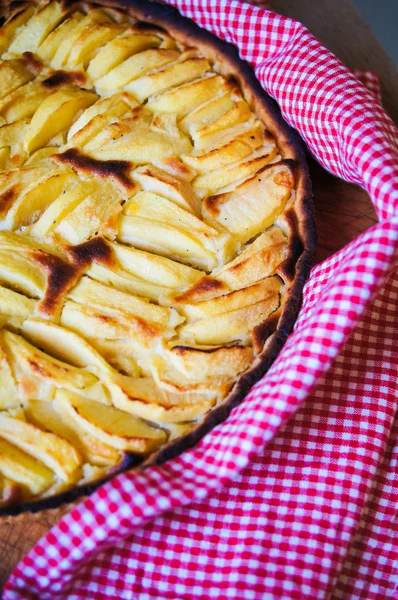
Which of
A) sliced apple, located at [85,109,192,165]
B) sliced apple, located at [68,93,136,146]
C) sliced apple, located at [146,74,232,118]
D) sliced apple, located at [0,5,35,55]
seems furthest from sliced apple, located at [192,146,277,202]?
sliced apple, located at [0,5,35,55]

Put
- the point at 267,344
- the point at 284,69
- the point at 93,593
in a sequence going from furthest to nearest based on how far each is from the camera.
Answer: the point at 284,69 → the point at 267,344 → the point at 93,593

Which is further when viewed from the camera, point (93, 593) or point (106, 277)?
point (106, 277)

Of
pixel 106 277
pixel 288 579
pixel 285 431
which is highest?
pixel 106 277

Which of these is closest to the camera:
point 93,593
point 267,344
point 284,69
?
point 93,593

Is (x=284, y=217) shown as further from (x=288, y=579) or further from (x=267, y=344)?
(x=288, y=579)

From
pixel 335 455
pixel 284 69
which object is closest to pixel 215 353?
pixel 335 455

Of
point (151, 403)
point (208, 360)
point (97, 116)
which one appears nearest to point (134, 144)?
point (97, 116)

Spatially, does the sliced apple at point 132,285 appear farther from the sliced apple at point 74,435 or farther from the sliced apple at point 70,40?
the sliced apple at point 70,40

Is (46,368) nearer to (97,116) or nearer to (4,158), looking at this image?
(4,158)
